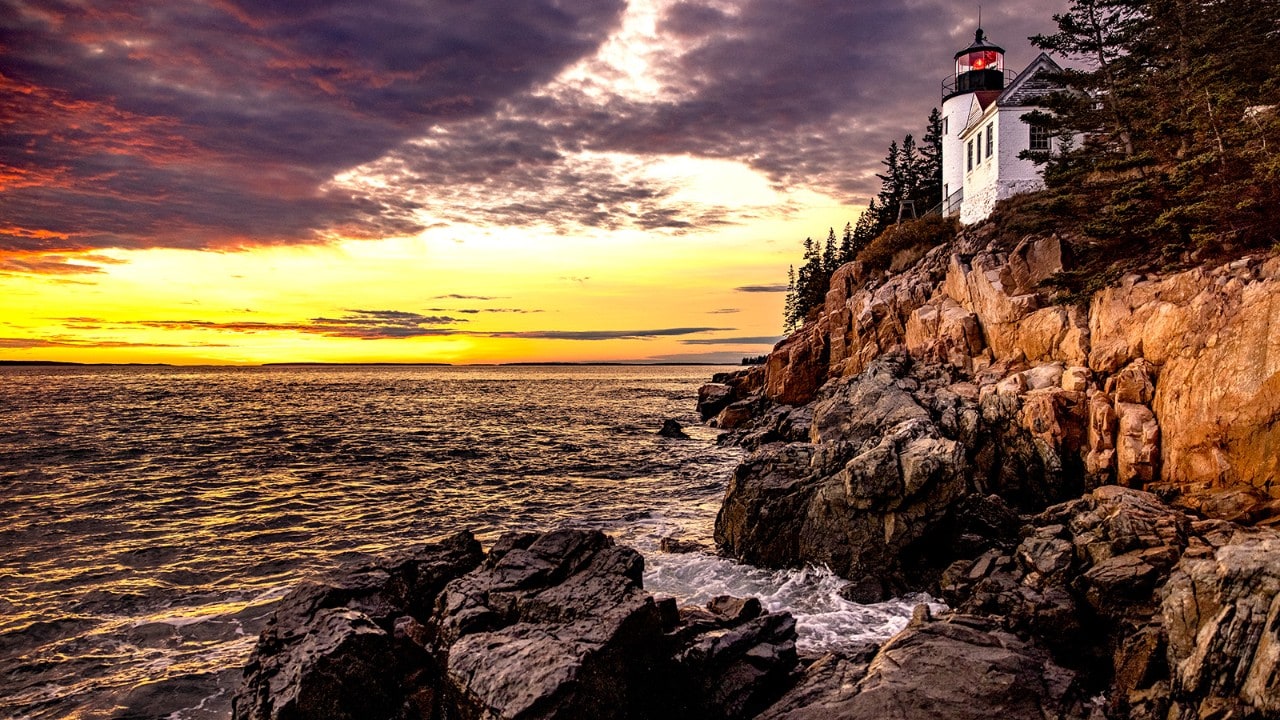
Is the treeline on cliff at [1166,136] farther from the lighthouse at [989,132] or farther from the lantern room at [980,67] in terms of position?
the lantern room at [980,67]

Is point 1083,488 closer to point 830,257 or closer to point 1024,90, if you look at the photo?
point 1024,90

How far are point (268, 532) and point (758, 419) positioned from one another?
1206 inches

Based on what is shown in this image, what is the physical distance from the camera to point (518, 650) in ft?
28.2

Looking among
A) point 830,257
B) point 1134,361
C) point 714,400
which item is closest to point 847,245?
point 830,257

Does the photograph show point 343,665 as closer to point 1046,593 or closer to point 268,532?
point 1046,593

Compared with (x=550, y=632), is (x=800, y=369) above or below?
above

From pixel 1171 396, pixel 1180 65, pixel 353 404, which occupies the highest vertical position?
pixel 1180 65

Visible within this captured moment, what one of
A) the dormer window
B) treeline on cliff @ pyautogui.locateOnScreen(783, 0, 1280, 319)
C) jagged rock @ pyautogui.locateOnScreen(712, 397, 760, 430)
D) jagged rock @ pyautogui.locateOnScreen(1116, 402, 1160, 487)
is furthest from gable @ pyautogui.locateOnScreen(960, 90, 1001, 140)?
jagged rock @ pyautogui.locateOnScreen(1116, 402, 1160, 487)

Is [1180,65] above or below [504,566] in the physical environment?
above

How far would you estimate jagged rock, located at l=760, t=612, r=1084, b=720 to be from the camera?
8.02m

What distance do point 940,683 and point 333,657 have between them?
8358 millimetres

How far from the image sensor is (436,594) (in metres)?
12.0

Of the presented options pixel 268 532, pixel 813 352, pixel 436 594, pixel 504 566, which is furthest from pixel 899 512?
pixel 813 352

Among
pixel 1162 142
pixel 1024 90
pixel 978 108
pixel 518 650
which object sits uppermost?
pixel 978 108
